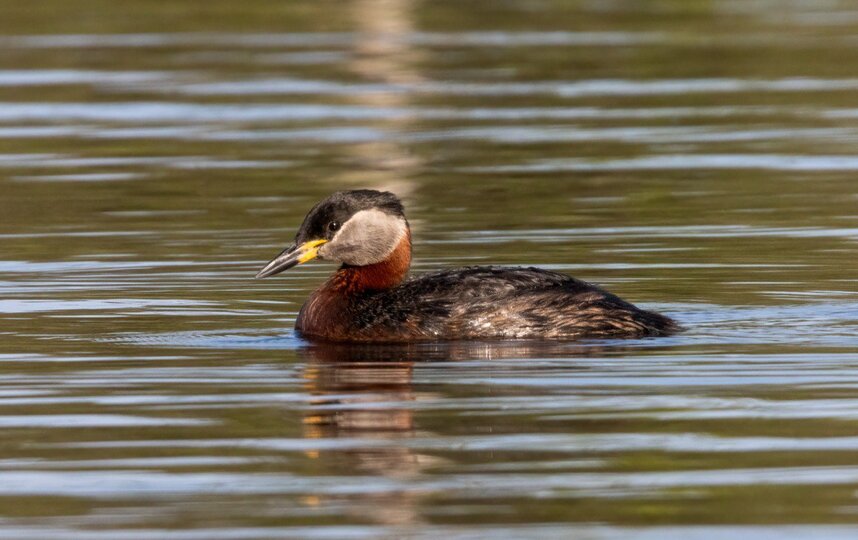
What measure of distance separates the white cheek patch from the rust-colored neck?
0.28ft

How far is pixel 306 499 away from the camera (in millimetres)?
7980

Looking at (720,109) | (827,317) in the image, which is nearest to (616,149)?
(720,109)

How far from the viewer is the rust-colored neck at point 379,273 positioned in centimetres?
1259

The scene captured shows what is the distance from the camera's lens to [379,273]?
1266cm

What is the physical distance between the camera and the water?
805 centimetres

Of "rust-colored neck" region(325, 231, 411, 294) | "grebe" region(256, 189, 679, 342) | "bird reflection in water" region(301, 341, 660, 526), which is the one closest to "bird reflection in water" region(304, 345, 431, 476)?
"bird reflection in water" region(301, 341, 660, 526)

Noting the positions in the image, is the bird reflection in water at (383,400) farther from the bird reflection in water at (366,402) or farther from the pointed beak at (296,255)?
the pointed beak at (296,255)

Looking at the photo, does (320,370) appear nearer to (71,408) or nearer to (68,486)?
(71,408)

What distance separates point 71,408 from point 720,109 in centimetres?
1568

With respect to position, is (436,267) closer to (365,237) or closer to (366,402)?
(365,237)

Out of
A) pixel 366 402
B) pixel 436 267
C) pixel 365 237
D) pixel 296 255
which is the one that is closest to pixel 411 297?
pixel 365 237

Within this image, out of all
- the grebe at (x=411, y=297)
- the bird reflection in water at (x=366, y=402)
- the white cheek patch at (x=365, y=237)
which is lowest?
the bird reflection in water at (x=366, y=402)

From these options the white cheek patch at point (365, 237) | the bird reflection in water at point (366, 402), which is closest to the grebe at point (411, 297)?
the white cheek patch at point (365, 237)

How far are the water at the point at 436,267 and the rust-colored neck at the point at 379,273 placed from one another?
603 mm
